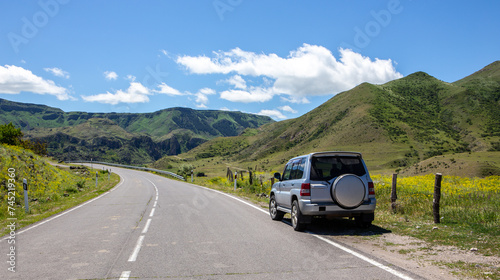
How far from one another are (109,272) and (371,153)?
3368 inches

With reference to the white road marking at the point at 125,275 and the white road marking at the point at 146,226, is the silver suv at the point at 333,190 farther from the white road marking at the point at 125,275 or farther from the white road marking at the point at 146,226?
the white road marking at the point at 125,275

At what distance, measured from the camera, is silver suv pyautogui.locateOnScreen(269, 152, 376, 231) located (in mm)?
8273

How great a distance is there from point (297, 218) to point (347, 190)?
5.15ft

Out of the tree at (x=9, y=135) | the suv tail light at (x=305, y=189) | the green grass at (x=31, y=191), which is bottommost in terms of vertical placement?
the green grass at (x=31, y=191)

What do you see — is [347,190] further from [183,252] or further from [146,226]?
[146,226]

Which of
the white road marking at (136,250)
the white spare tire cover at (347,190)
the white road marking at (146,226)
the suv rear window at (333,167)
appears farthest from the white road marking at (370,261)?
the white road marking at (146,226)

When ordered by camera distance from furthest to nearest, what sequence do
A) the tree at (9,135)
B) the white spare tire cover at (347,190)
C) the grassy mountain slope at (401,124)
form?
the grassy mountain slope at (401,124) → the tree at (9,135) → the white spare tire cover at (347,190)

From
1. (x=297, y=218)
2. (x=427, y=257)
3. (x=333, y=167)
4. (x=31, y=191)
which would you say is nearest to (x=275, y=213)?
(x=297, y=218)

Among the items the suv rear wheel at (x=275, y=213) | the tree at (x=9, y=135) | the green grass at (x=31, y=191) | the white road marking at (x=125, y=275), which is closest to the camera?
the white road marking at (x=125, y=275)

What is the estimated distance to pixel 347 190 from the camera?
27.1ft

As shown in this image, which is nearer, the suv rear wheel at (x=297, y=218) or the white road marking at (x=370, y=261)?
the white road marking at (x=370, y=261)

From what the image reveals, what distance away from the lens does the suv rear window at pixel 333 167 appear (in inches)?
340

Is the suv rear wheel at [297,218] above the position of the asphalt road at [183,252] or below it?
A: above

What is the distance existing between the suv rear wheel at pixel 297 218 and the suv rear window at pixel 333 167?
979 mm
